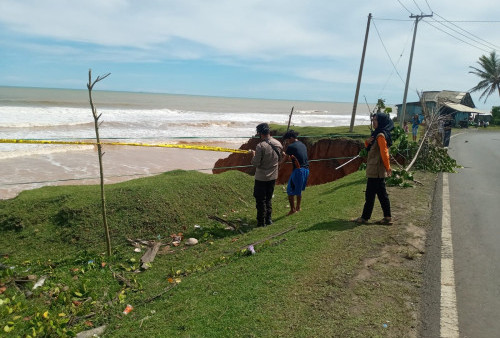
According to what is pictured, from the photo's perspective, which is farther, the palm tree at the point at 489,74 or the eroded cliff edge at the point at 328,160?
the palm tree at the point at 489,74

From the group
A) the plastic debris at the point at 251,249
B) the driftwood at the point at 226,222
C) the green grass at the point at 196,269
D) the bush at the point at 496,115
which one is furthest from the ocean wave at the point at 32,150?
the bush at the point at 496,115

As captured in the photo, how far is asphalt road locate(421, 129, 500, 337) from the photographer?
3630 millimetres

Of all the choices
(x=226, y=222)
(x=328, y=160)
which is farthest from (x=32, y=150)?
(x=226, y=222)

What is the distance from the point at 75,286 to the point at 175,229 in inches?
89.7

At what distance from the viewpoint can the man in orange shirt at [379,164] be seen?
6.00 meters

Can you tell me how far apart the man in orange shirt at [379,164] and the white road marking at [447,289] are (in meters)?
0.92

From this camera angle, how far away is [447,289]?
4230 millimetres

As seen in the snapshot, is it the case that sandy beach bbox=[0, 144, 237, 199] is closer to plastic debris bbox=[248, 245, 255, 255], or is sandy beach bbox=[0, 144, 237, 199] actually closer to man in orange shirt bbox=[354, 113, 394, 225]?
man in orange shirt bbox=[354, 113, 394, 225]

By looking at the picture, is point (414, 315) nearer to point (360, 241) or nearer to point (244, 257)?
point (360, 241)

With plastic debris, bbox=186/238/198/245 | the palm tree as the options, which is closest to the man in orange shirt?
plastic debris, bbox=186/238/198/245

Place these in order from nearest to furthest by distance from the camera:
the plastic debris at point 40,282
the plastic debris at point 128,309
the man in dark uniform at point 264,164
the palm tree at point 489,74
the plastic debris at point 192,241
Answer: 1. the plastic debris at point 128,309
2. the plastic debris at point 40,282
3. the plastic debris at point 192,241
4. the man in dark uniform at point 264,164
5. the palm tree at point 489,74

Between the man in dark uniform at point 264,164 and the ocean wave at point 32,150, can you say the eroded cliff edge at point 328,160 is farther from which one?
the ocean wave at point 32,150

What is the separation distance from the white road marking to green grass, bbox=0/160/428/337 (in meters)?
0.28

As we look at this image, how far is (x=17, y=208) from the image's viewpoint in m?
6.95
